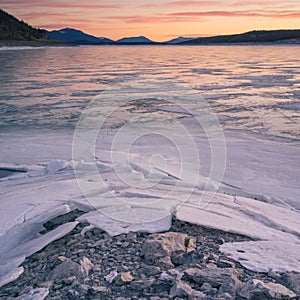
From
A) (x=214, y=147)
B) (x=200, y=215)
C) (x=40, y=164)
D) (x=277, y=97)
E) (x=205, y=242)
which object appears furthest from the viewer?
(x=277, y=97)

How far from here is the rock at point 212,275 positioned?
225cm

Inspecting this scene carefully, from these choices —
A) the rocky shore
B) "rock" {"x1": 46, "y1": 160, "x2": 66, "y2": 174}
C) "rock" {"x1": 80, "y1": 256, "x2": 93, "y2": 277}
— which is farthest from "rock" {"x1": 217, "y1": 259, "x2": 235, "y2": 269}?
"rock" {"x1": 46, "y1": 160, "x2": 66, "y2": 174}

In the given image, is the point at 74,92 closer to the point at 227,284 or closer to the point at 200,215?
the point at 200,215

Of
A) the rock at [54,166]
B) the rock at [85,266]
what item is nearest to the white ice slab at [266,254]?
the rock at [85,266]

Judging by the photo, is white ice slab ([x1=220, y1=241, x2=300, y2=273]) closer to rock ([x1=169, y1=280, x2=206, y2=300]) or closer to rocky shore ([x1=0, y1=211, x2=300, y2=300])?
rocky shore ([x1=0, y1=211, x2=300, y2=300])

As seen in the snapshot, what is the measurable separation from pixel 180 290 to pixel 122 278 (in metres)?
0.35

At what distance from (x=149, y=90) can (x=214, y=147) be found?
6.15 metres

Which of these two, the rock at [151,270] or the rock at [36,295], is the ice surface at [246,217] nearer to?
the rock at [151,270]

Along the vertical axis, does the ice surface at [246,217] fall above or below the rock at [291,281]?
below

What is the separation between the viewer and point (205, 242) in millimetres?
2787

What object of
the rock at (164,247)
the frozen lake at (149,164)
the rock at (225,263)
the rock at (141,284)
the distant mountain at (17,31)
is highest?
the rock at (141,284)

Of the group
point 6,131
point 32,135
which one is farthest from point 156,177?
point 6,131

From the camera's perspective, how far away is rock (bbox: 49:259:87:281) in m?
2.38

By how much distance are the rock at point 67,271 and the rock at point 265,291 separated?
92cm
